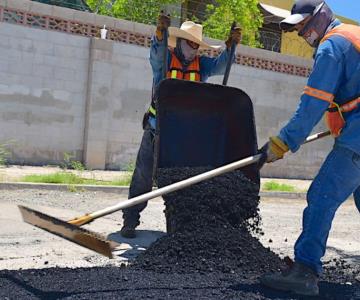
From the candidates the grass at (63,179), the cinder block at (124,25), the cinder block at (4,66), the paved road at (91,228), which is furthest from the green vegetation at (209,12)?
the paved road at (91,228)

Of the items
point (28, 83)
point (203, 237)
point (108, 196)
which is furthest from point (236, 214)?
point (28, 83)

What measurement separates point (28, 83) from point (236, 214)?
7182mm

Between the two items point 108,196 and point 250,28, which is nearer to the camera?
point 108,196

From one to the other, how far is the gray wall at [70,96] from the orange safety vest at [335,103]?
789 centimetres

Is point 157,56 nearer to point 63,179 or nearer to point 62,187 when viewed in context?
point 62,187

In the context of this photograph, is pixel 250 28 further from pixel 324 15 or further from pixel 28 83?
pixel 324 15

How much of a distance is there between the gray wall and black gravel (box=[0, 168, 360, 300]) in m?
6.83

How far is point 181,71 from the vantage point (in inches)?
205

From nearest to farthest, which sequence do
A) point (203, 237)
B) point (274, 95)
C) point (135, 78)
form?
1. point (203, 237)
2. point (135, 78)
3. point (274, 95)

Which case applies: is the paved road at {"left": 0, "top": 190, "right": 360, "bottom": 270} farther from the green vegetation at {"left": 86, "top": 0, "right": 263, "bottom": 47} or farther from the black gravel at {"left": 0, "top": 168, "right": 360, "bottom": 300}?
the green vegetation at {"left": 86, "top": 0, "right": 263, "bottom": 47}

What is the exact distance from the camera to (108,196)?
8641 mm

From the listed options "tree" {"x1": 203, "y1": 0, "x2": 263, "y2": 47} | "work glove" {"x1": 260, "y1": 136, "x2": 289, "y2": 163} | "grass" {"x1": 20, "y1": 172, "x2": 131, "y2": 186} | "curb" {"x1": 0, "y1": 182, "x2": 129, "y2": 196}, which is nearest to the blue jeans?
"work glove" {"x1": 260, "y1": 136, "x2": 289, "y2": 163}

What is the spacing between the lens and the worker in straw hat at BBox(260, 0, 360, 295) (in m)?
3.55

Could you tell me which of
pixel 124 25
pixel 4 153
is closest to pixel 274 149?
pixel 4 153
